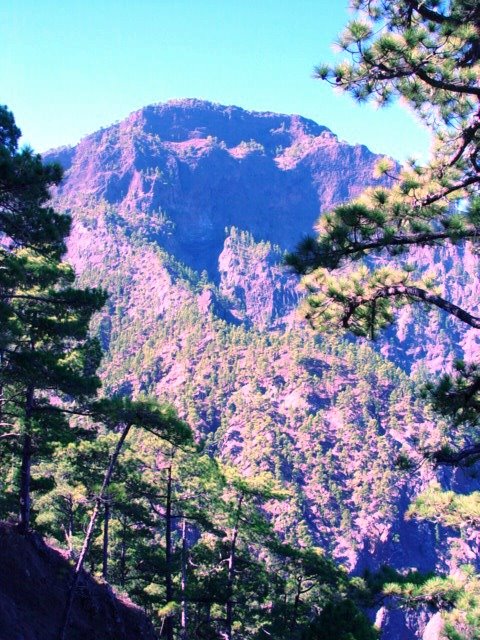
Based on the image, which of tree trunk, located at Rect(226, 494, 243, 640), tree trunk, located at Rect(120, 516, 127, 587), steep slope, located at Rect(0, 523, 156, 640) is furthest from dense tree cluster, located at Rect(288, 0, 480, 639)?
tree trunk, located at Rect(120, 516, 127, 587)

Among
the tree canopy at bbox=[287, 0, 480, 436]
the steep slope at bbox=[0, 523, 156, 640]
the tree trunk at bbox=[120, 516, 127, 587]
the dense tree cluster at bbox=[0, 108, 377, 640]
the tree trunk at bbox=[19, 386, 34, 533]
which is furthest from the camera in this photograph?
the tree trunk at bbox=[120, 516, 127, 587]

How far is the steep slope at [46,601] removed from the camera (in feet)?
36.3

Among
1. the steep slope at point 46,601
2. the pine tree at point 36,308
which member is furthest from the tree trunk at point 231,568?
the pine tree at point 36,308

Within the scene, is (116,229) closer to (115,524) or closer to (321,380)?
(321,380)

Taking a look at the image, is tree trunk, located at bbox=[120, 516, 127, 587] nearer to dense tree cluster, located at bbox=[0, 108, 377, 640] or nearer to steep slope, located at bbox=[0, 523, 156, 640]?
dense tree cluster, located at bbox=[0, 108, 377, 640]

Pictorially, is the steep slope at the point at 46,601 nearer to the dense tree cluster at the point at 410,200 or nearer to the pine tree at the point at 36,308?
the pine tree at the point at 36,308

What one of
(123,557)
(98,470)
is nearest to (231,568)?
(98,470)

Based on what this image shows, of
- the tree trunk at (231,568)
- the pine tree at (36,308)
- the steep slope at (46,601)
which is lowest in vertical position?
the steep slope at (46,601)

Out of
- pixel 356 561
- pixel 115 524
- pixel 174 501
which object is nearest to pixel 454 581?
pixel 174 501

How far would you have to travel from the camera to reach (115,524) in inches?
814

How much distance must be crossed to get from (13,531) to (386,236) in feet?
38.4

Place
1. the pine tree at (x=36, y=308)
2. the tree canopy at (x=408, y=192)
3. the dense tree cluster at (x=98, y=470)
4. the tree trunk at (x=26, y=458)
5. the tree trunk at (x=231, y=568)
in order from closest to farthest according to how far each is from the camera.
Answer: the tree canopy at (x=408, y=192) → the pine tree at (x=36, y=308) → the dense tree cluster at (x=98, y=470) → the tree trunk at (x=26, y=458) → the tree trunk at (x=231, y=568)

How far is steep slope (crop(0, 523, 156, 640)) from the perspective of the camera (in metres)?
11.1

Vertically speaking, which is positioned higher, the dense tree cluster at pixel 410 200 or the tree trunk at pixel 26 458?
the dense tree cluster at pixel 410 200
